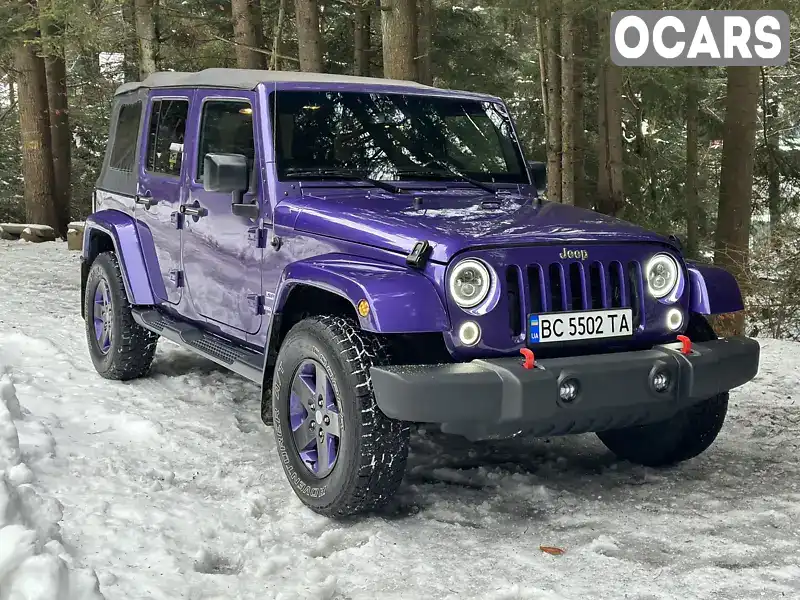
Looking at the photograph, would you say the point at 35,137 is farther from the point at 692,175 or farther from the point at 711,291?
the point at 711,291

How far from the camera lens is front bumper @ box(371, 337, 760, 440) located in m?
3.64

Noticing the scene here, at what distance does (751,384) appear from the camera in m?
6.60

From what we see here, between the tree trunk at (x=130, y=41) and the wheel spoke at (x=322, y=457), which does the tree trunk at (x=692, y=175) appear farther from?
the wheel spoke at (x=322, y=457)

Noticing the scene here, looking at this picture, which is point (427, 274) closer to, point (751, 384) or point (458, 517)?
point (458, 517)

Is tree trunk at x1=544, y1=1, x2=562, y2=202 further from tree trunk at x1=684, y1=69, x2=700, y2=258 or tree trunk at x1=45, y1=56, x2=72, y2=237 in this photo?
tree trunk at x1=45, y1=56, x2=72, y2=237

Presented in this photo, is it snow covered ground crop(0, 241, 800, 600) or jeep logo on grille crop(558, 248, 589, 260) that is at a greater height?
jeep logo on grille crop(558, 248, 589, 260)

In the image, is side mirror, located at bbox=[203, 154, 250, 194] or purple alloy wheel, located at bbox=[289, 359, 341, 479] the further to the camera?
side mirror, located at bbox=[203, 154, 250, 194]

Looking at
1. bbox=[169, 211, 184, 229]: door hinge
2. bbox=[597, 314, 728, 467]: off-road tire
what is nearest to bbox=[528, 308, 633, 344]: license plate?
bbox=[597, 314, 728, 467]: off-road tire

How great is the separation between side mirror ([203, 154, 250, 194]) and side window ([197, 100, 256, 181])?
14 centimetres

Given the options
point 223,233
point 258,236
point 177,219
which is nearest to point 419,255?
point 258,236

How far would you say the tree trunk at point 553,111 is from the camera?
46.3 feet

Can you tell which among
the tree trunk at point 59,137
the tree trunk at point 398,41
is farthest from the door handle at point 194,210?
the tree trunk at point 59,137

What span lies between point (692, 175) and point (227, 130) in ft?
46.3

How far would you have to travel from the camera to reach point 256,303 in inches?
198
